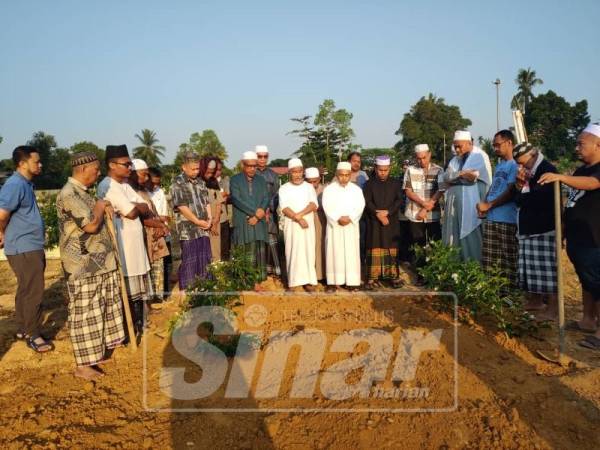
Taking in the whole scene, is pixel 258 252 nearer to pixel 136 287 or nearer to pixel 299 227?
pixel 299 227

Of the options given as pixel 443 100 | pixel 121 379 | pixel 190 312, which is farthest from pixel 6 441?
pixel 443 100

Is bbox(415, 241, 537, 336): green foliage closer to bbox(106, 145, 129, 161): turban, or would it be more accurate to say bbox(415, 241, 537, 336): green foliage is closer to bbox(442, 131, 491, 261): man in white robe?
bbox(442, 131, 491, 261): man in white robe

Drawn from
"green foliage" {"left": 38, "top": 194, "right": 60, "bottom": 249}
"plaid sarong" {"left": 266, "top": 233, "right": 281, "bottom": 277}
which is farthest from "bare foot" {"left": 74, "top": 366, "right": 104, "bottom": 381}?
"green foliage" {"left": 38, "top": 194, "right": 60, "bottom": 249}

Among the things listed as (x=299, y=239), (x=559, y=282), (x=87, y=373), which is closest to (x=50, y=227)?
(x=299, y=239)

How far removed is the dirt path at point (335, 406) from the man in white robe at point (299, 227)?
64.4 inches

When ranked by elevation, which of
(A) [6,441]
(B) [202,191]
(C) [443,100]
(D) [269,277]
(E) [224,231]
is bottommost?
(A) [6,441]

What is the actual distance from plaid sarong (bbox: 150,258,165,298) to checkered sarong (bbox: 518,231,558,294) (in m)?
4.21

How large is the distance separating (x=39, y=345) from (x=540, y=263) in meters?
5.05

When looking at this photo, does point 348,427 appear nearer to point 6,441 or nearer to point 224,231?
point 6,441

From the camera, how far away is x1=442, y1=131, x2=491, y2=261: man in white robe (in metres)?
5.21

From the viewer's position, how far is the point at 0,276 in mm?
7574

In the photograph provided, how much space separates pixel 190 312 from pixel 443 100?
5295 cm

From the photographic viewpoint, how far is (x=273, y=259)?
6.13m

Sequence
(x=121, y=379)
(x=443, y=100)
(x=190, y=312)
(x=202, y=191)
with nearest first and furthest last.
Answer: (x=121, y=379) < (x=190, y=312) < (x=202, y=191) < (x=443, y=100)
